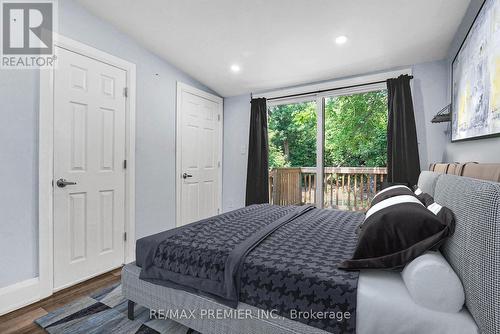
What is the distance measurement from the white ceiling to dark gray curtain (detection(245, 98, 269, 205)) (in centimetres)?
68

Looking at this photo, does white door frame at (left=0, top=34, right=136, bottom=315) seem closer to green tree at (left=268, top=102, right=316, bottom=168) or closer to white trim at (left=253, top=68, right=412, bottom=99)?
white trim at (left=253, top=68, right=412, bottom=99)

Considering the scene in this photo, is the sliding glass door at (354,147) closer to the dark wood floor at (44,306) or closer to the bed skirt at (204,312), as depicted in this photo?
the bed skirt at (204,312)

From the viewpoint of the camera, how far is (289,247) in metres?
1.44

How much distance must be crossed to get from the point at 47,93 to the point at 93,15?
945mm

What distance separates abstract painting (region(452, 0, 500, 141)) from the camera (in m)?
1.35

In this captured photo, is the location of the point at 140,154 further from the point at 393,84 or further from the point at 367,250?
the point at 393,84

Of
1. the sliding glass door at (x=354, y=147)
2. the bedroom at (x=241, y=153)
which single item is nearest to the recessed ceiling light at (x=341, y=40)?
the bedroom at (x=241, y=153)

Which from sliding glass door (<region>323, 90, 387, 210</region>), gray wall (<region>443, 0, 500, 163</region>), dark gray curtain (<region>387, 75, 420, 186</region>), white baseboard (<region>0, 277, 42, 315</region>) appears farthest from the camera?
sliding glass door (<region>323, 90, 387, 210</region>)

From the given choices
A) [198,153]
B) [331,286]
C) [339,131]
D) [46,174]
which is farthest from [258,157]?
[331,286]

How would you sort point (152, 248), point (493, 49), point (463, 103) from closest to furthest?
point (493, 49) → point (152, 248) → point (463, 103)

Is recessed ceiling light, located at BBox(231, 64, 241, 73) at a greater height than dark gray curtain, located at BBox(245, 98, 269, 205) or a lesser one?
greater

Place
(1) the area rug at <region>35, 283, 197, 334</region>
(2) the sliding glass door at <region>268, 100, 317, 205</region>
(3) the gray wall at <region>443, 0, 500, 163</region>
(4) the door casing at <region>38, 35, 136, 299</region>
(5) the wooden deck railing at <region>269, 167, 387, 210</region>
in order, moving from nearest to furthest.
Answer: (3) the gray wall at <region>443, 0, 500, 163</region>, (1) the area rug at <region>35, 283, 197, 334</region>, (4) the door casing at <region>38, 35, 136, 299</region>, (5) the wooden deck railing at <region>269, 167, 387, 210</region>, (2) the sliding glass door at <region>268, 100, 317, 205</region>

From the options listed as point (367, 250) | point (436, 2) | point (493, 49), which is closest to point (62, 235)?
point (367, 250)

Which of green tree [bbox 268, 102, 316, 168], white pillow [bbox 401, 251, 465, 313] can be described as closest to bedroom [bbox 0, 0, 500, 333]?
white pillow [bbox 401, 251, 465, 313]
